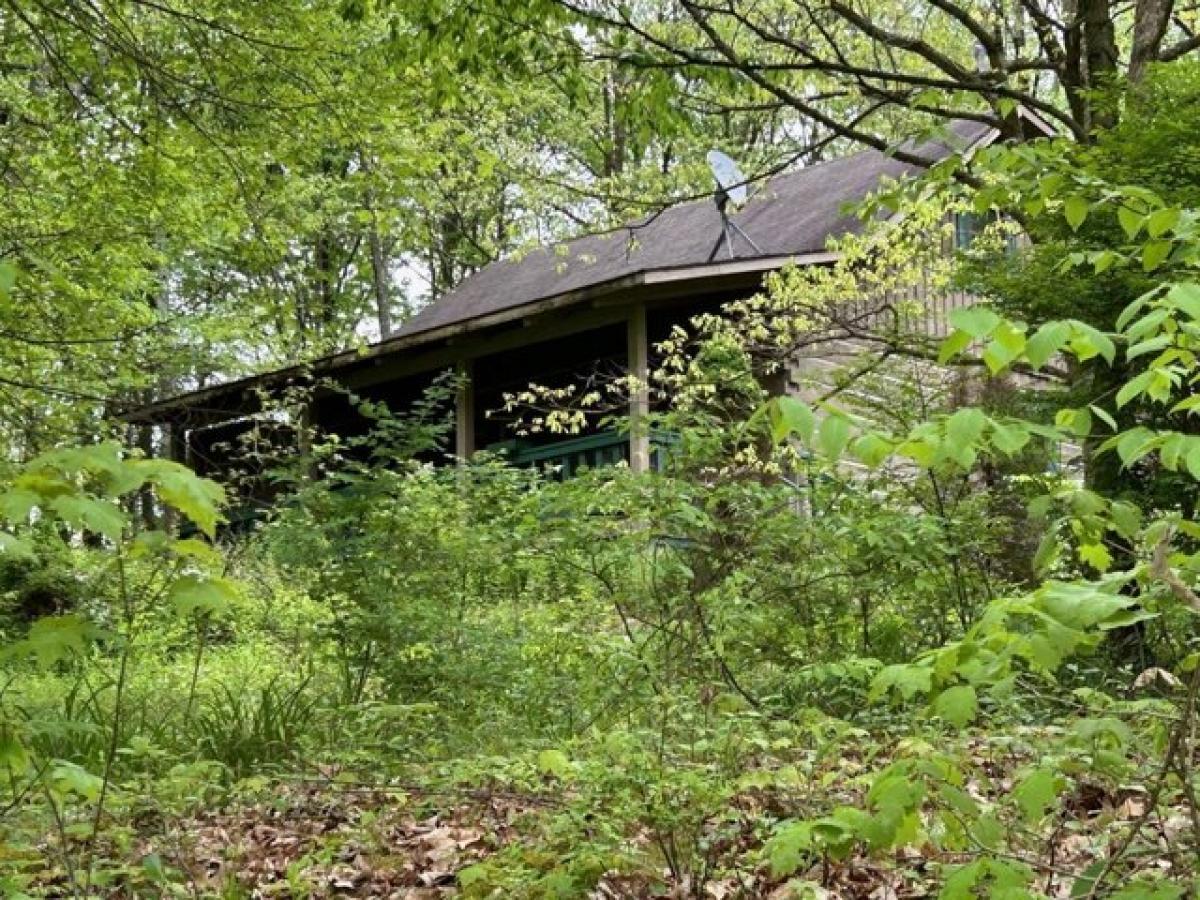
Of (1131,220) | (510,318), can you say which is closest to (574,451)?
(510,318)

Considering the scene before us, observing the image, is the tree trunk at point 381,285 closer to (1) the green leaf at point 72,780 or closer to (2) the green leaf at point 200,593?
(1) the green leaf at point 72,780

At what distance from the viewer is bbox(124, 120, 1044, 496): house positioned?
40.5 ft

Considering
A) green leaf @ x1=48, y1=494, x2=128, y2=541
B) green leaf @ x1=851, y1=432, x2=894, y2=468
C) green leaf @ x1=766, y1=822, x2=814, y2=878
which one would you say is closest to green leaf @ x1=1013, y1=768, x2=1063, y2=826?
green leaf @ x1=766, y1=822, x2=814, y2=878

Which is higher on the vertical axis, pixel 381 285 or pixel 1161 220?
pixel 381 285

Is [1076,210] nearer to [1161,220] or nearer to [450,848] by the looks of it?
[1161,220]

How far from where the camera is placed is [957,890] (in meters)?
1.72

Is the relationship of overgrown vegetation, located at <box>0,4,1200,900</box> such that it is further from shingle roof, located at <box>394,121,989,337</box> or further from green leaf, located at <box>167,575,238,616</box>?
shingle roof, located at <box>394,121,989,337</box>

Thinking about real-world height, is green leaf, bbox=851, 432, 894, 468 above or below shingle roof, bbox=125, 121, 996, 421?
below

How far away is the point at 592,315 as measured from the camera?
1368 cm

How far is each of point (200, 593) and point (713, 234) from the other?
13.4 meters

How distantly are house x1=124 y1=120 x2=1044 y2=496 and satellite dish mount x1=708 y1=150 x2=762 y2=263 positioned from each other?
111mm

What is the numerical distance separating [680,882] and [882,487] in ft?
12.1

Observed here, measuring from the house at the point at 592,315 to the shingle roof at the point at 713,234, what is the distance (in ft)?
0.11

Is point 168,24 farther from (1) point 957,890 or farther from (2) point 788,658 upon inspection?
(1) point 957,890
